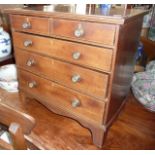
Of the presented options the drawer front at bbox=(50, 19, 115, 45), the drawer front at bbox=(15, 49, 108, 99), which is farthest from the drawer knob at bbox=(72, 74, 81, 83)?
the drawer front at bbox=(50, 19, 115, 45)

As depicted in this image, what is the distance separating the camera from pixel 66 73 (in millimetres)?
1038

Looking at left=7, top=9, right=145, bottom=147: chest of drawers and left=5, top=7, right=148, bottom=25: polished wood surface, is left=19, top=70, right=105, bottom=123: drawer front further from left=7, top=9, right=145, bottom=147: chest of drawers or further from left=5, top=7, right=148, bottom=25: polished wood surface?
left=5, top=7, right=148, bottom=25: polished wood surface

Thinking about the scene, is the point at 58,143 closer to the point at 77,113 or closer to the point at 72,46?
the point at 77,113

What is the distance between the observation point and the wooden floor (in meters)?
1.14

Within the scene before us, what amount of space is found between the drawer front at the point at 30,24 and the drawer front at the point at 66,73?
0.15 m

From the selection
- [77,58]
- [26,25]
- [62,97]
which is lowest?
[62,97]

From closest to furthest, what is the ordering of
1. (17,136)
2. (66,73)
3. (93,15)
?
(17,136) < (93,15) < (66,73)

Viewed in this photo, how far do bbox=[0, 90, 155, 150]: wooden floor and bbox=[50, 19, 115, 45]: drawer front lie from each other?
62 centimetres

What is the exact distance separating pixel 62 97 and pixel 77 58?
306mm

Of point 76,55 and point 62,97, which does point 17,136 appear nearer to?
point 76,55

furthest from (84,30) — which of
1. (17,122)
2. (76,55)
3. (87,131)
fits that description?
(87,131)
